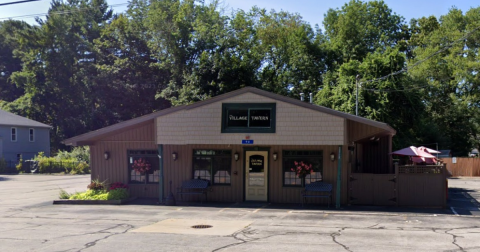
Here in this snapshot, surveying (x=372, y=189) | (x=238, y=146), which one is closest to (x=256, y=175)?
(x=238, y=146)

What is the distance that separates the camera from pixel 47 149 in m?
55.8

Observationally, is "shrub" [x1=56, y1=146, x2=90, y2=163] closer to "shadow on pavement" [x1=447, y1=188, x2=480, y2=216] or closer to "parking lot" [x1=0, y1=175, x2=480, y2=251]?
"parking lot" [x1=0, y1=175, x2=480, y2=251]

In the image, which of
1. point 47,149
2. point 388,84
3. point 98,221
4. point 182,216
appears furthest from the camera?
point 47,149

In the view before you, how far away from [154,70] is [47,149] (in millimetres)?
15934

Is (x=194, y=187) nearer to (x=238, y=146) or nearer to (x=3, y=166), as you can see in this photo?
(x=238, y=146)

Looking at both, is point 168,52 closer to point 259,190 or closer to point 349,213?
point 259,190

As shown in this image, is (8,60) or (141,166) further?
(8,60)

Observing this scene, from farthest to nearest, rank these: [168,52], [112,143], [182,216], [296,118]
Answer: [168,52], [112,143], [296,118], [182,216]

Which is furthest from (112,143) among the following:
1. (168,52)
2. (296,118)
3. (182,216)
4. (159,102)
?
(159,102)

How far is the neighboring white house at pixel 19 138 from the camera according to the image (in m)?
49.2

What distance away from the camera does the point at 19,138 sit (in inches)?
2014

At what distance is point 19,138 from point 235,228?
1719 inches

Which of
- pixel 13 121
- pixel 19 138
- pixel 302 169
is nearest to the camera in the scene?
pixel 302 169

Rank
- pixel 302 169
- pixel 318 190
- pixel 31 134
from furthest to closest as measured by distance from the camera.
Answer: pixel 31 134
pixel 302 169
pixel 318 190
